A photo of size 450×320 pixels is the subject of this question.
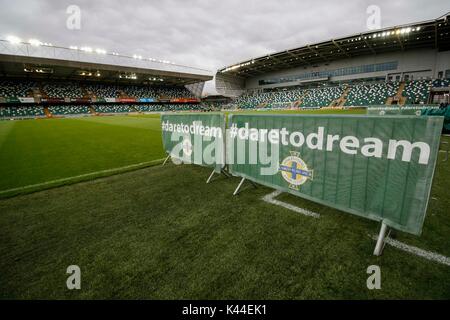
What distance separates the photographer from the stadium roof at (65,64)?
35875 mm

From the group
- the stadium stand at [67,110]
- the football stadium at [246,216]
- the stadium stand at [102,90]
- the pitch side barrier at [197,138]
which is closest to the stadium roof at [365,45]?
the stadium stand at [102,90]

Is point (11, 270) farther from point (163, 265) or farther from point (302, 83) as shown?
point (302, 83)

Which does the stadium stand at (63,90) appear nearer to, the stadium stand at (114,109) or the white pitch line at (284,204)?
the stadium stand at (114,109)

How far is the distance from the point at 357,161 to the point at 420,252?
120 cm

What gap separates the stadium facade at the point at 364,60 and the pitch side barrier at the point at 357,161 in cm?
3936

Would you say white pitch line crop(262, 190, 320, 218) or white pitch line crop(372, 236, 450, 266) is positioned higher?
white pitch line crop(262, 190, 320, 218)

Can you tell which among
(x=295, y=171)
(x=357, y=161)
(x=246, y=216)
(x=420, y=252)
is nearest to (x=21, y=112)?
(x=246, y=216)

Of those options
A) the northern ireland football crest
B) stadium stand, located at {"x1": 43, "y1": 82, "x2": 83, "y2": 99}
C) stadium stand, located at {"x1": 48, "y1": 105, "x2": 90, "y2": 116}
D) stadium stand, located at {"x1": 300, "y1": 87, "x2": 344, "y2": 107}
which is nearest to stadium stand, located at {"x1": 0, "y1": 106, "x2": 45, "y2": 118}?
stadium stand, located at {"x1": 48, "y1": 105, "x2": 90, "y2": 116}

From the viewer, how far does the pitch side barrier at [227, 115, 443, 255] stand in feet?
7.32

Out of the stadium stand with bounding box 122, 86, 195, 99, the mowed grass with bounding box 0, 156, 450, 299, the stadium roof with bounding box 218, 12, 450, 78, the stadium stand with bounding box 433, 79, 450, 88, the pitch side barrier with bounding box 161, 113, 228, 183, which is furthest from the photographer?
the stadium stand with bounding box 122, 86, 195, 99

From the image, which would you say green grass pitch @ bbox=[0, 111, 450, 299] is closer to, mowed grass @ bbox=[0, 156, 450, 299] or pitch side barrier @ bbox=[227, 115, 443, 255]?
mowed grass @ bbox=[0, 156, 450, 299]

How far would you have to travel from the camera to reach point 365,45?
39438 mm

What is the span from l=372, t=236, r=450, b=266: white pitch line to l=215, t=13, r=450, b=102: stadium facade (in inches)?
1564
